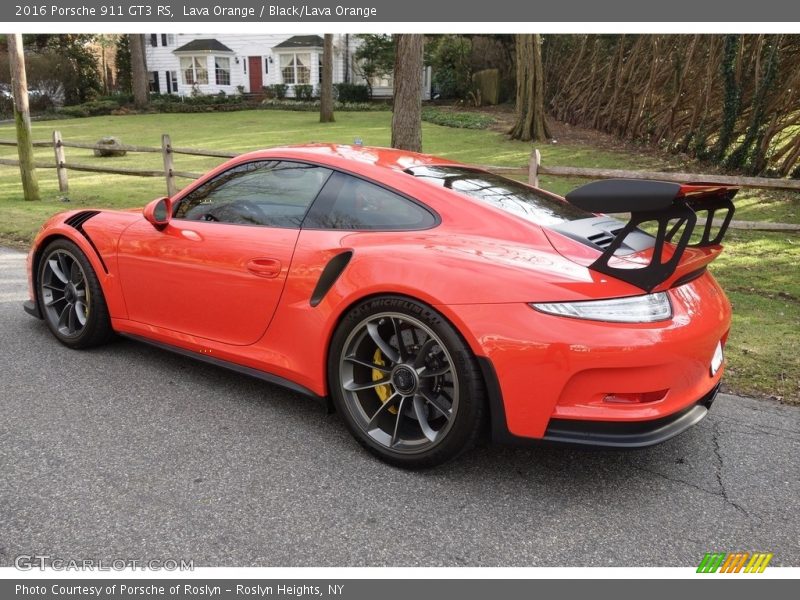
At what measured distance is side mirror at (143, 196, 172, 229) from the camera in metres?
3.71

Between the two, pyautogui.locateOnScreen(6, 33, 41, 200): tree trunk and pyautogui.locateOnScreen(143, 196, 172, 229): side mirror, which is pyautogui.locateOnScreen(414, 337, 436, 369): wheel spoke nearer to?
pyautogui.locateOnScreen(143, 196, 172, 229): side mirror

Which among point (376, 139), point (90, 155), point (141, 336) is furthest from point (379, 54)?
point (141, 336)

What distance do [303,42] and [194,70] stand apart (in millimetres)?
8942

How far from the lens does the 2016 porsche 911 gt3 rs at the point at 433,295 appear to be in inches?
98.4

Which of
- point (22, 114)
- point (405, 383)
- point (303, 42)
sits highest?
point (303, 42)

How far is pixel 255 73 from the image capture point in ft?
150

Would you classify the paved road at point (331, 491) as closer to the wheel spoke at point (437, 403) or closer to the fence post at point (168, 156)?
the wheel spoke at point (437, 403)

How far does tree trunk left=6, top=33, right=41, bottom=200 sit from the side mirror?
777 centimetres

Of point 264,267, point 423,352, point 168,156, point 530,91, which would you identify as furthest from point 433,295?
point 530,91

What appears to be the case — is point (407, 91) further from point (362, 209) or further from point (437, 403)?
point (437, 403)

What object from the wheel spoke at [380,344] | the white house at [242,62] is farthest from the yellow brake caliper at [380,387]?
the white house at [242,62]

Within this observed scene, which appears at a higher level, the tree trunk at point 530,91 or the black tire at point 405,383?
the tree trunk at point 530,91

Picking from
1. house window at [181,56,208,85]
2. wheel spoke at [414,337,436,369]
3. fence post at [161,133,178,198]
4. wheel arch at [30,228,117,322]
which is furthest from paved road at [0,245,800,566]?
house window at [181,56,208,85]

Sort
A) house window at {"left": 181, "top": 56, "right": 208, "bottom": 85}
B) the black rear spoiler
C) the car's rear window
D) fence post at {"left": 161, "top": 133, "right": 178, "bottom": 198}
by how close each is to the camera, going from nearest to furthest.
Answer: the black rear spoiler, the car's rear window, fence post at {"left": 161, "top": 133, "right": 178, "bottom": 198}, house window at {"left": 181, "top": 56, "right": 208, "bottom": 85}
